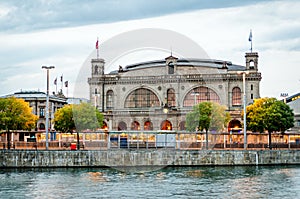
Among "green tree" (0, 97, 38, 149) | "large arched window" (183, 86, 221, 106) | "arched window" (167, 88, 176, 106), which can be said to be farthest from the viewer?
"arched window" (167, 88, 176, 106)

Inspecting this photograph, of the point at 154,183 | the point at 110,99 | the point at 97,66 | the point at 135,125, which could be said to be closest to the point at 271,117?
the point at 154,183

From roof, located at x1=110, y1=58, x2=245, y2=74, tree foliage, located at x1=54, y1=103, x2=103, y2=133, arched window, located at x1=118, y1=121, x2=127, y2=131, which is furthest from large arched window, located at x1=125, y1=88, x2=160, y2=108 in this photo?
tree foliage, located at x1=54, y1=103, x2=103, y2=133

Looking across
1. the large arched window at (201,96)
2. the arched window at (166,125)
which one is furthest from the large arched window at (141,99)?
the large arched window at (201,96)

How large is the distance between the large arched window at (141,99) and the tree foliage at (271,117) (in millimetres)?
59267

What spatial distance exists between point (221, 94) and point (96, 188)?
96314 mm

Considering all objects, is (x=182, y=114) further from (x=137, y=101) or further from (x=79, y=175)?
(x=79, y=175)

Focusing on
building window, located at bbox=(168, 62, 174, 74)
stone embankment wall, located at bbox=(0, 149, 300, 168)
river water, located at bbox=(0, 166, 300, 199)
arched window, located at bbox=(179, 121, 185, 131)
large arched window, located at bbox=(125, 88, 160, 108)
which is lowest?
river water, located at bbox=(0, 166, 300, 199)

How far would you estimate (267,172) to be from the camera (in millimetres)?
66938

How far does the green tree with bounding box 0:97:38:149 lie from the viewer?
266 feet

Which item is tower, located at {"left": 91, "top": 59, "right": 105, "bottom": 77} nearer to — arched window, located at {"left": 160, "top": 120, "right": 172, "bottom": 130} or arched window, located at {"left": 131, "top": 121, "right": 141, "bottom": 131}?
arched window, located at {"left": 131, "top": 121, "right": 141, "bottom": 131}

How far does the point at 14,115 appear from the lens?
8269cm

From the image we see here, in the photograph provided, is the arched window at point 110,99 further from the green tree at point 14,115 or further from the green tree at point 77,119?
the green tree at point 14,115

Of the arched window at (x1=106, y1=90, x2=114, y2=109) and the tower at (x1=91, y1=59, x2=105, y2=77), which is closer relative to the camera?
the arched window at (x1=106, y1=90, x2=114, y2=109)

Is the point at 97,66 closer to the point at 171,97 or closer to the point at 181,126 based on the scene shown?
the point at 171,97
